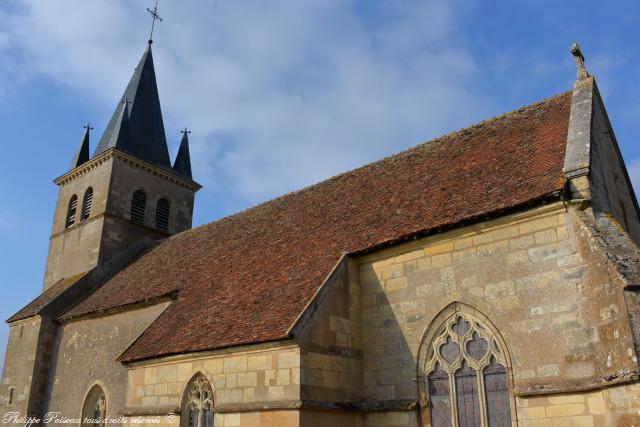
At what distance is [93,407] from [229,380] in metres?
6.51

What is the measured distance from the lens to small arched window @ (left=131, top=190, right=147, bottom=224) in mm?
20703

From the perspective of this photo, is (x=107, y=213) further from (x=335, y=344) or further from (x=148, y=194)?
(x=335, y=344)

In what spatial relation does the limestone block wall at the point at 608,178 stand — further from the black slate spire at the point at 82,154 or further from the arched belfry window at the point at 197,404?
the black slate spire at the point at 82,154

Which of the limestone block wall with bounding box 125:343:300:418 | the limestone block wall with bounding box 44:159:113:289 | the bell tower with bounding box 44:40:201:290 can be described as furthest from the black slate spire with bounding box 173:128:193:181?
the limestone block wall with bounding box 125:343:300:418

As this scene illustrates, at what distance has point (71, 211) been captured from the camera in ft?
71.0

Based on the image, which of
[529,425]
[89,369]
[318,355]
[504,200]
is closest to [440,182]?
[504,200]

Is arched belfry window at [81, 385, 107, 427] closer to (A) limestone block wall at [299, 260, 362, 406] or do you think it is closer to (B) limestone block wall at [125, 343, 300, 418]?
(B) limestone block wall at [125, 343, 300, 418]

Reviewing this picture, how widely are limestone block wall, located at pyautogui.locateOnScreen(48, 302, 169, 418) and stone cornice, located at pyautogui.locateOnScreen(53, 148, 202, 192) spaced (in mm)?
6662

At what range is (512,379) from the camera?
8117 millimetres

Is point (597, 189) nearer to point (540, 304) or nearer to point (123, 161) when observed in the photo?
point (540, 304)

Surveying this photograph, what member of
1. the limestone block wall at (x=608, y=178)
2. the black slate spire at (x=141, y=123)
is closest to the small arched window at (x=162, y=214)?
the black slate spire at (x=141, y=123)

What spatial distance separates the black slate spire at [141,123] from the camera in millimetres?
21566

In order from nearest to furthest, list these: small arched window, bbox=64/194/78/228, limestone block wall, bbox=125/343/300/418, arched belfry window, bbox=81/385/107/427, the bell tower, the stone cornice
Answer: limestone block wall, bbox=125/343/300/418 < arched belfry window, bbox=81/385/107/427 < the bell tower < the stone cornice < small arched window, bbox=64/194/78/228

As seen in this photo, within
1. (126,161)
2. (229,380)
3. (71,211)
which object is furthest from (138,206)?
(229,380)
